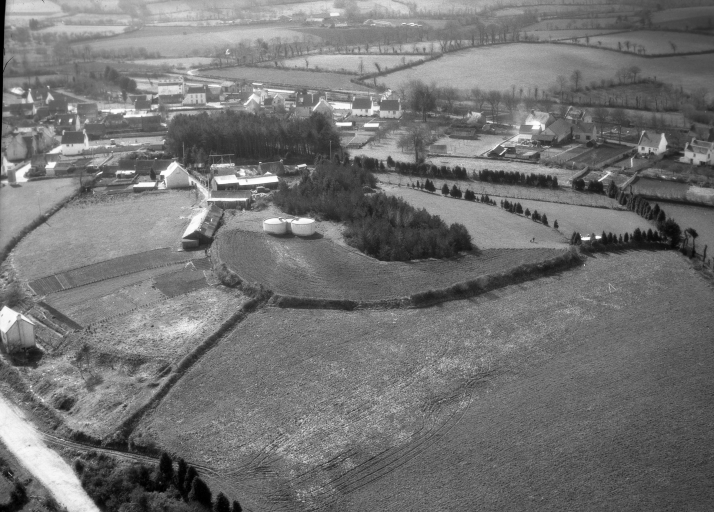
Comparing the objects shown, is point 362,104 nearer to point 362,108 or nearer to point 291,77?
point 362,108

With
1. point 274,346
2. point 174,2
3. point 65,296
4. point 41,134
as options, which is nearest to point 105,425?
point 274,346

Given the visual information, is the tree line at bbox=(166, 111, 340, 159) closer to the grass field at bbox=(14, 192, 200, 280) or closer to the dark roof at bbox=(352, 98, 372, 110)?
the grass field at bbox=(14, 192, 200, 280)

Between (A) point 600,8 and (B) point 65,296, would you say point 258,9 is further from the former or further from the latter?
(B) point 65,296

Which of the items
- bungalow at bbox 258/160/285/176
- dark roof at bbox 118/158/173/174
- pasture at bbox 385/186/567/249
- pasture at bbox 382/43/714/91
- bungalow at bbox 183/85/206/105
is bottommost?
pasture at bbox 385/186/567/249

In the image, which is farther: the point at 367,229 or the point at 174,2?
the point at 174,2

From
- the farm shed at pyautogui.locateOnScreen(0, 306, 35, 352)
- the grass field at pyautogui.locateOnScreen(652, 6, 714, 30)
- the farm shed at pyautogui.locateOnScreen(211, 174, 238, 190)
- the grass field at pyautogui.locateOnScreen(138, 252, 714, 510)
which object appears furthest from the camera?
the grass field at pyautogui.locateOnScreen(652, 6, 714, 30)

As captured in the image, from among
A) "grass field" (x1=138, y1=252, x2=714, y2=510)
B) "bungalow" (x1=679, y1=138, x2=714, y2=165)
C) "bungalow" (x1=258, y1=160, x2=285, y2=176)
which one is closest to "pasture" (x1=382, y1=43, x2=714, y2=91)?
"bungalow" (x1=679, y1=138, x2=714, y2=165)

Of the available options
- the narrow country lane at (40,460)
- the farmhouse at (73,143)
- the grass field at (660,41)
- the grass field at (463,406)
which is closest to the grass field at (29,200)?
the farmhouse at (73,143)
